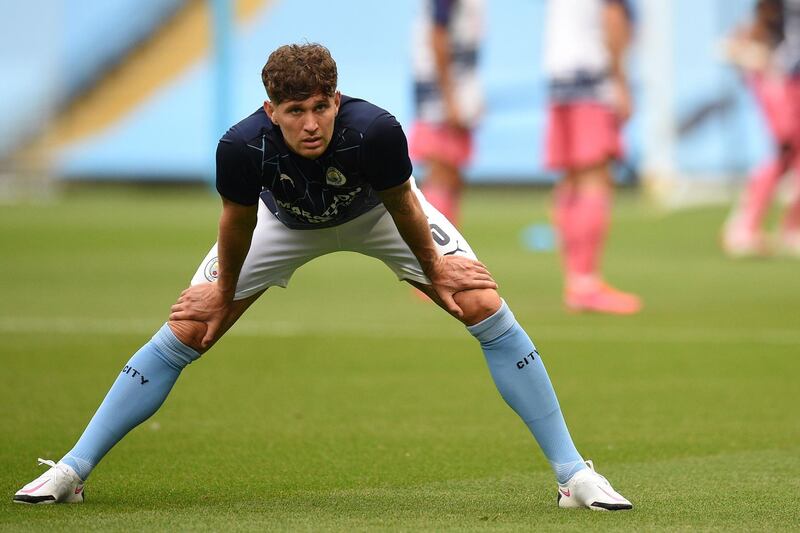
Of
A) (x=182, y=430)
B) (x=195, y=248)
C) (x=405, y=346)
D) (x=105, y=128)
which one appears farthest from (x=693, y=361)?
(x=105, y=128)

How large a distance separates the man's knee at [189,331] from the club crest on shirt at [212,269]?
6.3 inches

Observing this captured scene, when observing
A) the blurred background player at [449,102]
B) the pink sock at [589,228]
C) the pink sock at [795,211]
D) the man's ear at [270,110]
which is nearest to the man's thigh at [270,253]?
the man's ear at [270,110]

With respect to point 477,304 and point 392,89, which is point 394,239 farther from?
point 392,89

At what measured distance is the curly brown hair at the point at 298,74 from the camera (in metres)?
4.43

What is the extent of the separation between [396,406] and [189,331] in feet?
6.77

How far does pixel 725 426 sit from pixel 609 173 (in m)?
4.63

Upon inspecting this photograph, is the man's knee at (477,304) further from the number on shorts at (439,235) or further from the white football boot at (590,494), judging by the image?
the white football boot at (590,494)

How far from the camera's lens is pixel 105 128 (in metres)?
25.1

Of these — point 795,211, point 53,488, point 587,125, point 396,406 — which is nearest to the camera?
point 53,488

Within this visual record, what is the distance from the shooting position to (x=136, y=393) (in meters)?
4.89

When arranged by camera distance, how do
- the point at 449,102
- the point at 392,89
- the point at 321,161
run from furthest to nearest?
the point at 392,89, the point at 449,102, the point at 321,161

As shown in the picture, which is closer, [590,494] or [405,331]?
[590,494]

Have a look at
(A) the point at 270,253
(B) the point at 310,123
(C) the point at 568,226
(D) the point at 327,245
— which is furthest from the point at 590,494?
(C) the point at 568,226

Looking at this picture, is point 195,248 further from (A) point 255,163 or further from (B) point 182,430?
(A) point 255,163
